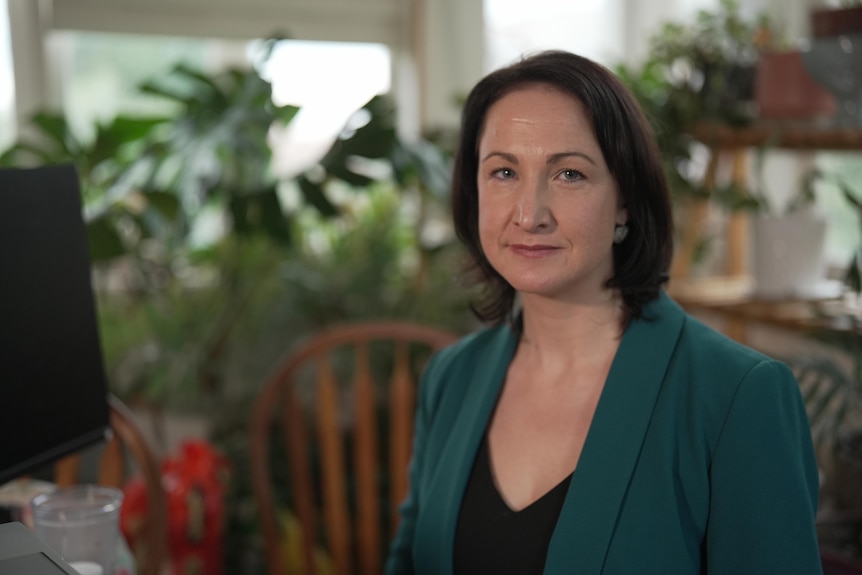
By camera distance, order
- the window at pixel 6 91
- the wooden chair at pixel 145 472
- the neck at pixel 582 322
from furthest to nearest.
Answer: the window at pixel 6 91
the wooden chair at pixel 145 472
the neck at pixel 582 322

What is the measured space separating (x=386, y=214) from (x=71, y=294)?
57.7 inches

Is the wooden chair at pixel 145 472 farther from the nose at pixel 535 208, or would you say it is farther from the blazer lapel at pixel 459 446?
the nose at pixel 535 208

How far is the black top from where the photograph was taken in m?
1.30

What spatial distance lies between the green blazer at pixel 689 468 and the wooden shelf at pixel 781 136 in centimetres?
69

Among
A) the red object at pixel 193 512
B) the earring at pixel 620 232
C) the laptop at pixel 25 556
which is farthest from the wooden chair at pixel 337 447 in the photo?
the laptop at pixel 25 556

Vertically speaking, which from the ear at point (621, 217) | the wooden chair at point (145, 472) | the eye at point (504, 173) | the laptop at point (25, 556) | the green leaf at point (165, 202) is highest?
the eye at point (504, 173)

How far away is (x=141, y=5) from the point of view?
2.55 metres

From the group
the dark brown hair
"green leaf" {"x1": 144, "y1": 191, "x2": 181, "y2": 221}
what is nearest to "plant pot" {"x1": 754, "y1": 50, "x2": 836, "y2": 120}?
the dark brown hair

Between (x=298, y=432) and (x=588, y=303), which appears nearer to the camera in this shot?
(x=588, y=303)

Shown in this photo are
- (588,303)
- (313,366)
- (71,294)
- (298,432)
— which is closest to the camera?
(71,294)

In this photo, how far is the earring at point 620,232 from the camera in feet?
4.43

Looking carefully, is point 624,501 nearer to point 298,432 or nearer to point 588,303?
point 588,303

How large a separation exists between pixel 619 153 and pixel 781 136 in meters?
0.88

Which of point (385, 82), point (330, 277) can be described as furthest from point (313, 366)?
point (385, 82)
